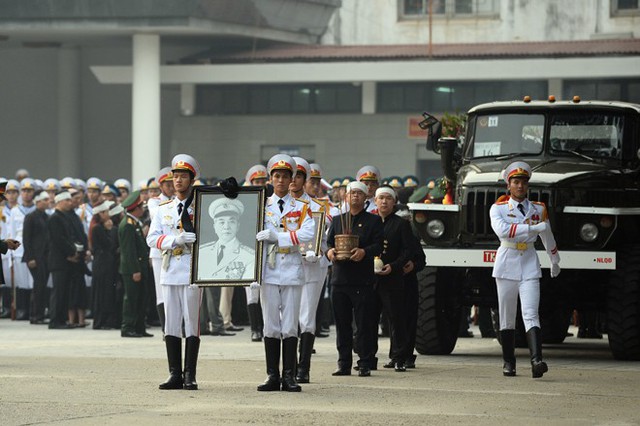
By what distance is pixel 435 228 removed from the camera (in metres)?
19.6

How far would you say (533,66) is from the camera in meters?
41.0

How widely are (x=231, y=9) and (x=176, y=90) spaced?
5.29 meters

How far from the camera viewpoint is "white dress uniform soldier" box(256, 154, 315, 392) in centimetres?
1521

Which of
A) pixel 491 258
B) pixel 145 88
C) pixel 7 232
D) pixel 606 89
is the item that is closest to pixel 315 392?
pixel 491 258

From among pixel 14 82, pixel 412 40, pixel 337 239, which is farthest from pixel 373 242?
pixel 14 82

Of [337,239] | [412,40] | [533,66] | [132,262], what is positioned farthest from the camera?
[412,40]

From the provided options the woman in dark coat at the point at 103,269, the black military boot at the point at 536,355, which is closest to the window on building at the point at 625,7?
the woman in dark coat at the point at 103,269

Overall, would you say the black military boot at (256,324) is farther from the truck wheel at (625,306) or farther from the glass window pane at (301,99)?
the glass window pane at (301,99)

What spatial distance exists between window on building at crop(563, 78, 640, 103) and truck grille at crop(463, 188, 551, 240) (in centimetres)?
2207

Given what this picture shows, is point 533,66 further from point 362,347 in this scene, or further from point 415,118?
point 362,347

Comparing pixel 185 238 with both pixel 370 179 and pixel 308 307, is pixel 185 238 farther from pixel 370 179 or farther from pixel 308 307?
pixel 370 179

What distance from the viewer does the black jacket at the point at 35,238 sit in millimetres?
27234

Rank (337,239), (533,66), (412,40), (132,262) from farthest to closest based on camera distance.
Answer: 1. (412,40)
2. (533,66)
3. (132,262)
4. (337,239)

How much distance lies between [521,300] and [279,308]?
9.55ft
